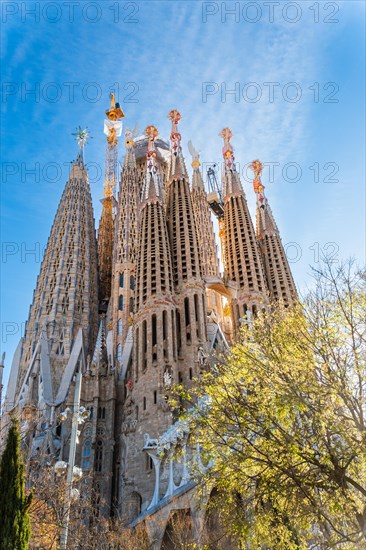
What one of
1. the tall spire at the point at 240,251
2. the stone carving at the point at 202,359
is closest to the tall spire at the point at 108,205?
the tall spire at the point at 240,251

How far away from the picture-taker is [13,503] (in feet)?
35.9

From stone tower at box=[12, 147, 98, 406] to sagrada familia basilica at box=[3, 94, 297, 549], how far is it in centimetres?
11

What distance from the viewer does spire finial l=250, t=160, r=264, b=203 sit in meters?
52.5

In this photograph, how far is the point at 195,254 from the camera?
1593 inches

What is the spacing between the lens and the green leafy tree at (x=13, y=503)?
1063 centimetres

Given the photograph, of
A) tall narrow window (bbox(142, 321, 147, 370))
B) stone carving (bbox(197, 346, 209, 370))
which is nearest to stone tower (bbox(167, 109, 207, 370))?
stone carving (bbox(197, 346, 209, 370))

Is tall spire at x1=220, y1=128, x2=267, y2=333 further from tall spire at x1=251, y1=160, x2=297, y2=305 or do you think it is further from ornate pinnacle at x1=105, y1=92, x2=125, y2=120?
ornate pinnacle at x1=105, y1=92, x2=125, y2=120

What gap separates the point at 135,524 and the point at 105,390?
12.6 m

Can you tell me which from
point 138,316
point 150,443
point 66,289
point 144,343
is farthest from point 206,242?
point 150,443

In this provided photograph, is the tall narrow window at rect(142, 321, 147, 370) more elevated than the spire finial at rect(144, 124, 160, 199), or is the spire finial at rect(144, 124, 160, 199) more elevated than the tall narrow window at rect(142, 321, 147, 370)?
the spire finial at rect(144, 124, 160, 199)

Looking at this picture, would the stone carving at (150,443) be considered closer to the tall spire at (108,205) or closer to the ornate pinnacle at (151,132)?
the tall spire at (108,205)

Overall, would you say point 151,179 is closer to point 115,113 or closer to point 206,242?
point 206,242

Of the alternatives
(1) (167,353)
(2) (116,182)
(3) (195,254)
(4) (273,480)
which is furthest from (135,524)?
(2) (116,182)

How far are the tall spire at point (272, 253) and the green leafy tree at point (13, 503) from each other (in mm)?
32277
